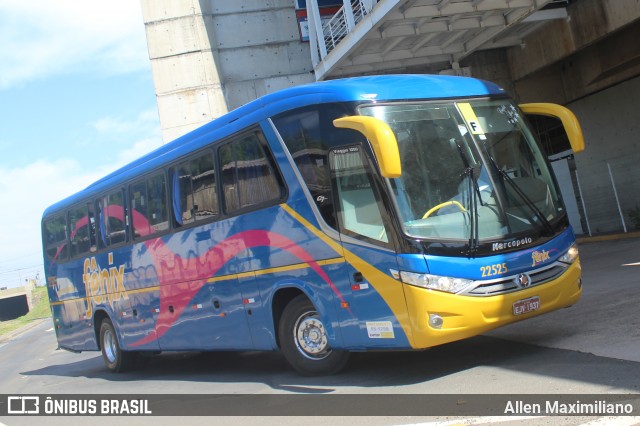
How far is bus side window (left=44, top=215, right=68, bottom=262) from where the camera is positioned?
1441 centimetres

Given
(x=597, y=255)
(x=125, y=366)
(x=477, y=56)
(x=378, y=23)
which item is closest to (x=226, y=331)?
(x=125, y=366)

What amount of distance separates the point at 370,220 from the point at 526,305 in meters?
1.80

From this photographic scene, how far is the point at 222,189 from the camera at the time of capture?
9102 millimetres

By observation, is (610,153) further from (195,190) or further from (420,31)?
(195,190)

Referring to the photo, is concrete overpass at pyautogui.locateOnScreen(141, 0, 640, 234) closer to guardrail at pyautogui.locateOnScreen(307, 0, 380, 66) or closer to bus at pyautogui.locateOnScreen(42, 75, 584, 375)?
guardrail at pyautogui.locateOnScreen(307, 0, 380, 66)

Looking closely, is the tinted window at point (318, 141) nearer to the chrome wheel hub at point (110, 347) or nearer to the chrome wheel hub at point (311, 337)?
the chrome wheel hub at point (311, 337)

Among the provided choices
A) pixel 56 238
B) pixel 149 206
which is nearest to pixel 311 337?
pixel 149 206

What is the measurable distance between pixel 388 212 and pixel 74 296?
9474 millimetres

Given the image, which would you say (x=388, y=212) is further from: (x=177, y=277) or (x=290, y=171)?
(x=177, y=277)

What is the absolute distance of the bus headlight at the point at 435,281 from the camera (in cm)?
662

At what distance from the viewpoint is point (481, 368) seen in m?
7.26

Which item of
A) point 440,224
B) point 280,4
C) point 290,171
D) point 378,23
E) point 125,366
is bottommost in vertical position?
point 125,366

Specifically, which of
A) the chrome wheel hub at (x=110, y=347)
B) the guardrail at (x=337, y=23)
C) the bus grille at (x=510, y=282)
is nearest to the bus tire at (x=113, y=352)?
the chrome wheel hub at (x=110, y=347)

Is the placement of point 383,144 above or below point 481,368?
above
